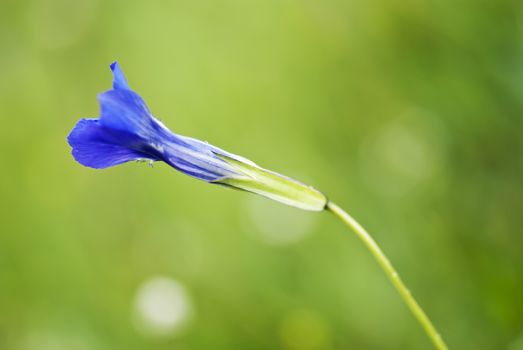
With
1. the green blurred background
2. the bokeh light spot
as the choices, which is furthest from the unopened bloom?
the bokeh light spot

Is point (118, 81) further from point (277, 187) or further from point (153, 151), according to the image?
point (277, 187)

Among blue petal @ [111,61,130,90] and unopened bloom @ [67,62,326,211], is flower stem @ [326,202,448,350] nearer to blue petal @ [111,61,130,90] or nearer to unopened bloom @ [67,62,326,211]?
unopened bloom @ [67,62,326,211]

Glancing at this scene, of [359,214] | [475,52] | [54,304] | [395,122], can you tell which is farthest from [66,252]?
[475,52]

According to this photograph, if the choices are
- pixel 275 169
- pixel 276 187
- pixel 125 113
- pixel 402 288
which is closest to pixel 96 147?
pixel 125 113

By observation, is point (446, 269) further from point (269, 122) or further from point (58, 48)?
point (58, 48)

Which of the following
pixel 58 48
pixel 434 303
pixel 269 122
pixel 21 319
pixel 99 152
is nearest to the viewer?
pixel 99 152

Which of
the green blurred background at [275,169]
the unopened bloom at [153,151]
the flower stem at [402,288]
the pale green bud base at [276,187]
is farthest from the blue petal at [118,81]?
the green blurred background at [275,169]
